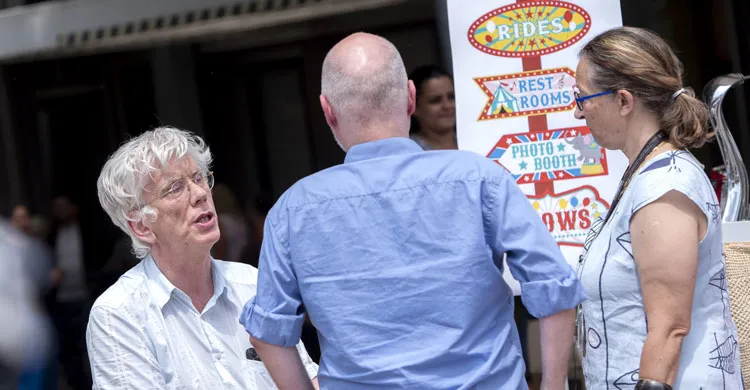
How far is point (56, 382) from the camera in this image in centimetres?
440

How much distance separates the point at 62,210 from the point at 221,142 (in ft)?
2.83

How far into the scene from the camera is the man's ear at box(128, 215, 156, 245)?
9.23ft

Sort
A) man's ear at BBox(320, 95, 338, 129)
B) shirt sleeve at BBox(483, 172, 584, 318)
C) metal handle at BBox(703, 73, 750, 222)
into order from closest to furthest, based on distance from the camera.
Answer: shirt sleeve at BBox(483, 172, 584, 318)
man's ear at BBox(320, 95, 338, 129)
metal handle at BBox(703, 73, 750, 222)

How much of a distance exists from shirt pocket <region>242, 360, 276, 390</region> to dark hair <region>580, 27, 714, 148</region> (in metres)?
1.24

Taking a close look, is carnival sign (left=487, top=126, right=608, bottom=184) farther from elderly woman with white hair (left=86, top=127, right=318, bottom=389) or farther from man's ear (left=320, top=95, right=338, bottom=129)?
man's ear (left=320, top=95, right=338, bottom=129)

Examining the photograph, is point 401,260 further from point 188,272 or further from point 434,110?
point 434,110

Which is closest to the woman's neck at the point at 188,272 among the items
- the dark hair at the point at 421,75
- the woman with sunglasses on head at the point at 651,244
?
the woman with sunglasses on head at the point at 651,244

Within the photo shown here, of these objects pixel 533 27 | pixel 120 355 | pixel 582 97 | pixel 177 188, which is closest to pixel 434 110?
pixel 533 27

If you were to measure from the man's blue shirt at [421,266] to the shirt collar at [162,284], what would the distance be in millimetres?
837

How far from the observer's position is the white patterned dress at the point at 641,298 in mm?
2186

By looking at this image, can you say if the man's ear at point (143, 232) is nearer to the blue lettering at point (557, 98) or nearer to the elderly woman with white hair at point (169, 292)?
the elderly woman with white hair at point (169, 292)

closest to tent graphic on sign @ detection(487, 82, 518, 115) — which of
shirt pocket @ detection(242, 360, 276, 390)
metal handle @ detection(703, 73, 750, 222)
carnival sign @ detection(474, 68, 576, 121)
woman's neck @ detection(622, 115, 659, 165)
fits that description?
carnival sign @ detection(474, 68, 576, 121)

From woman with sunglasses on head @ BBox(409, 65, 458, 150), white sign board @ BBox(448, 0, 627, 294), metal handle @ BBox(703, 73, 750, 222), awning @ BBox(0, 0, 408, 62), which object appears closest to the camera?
metal handle @ BBox(703, 73, 750, 222)

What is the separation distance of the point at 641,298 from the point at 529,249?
0.45 metres
